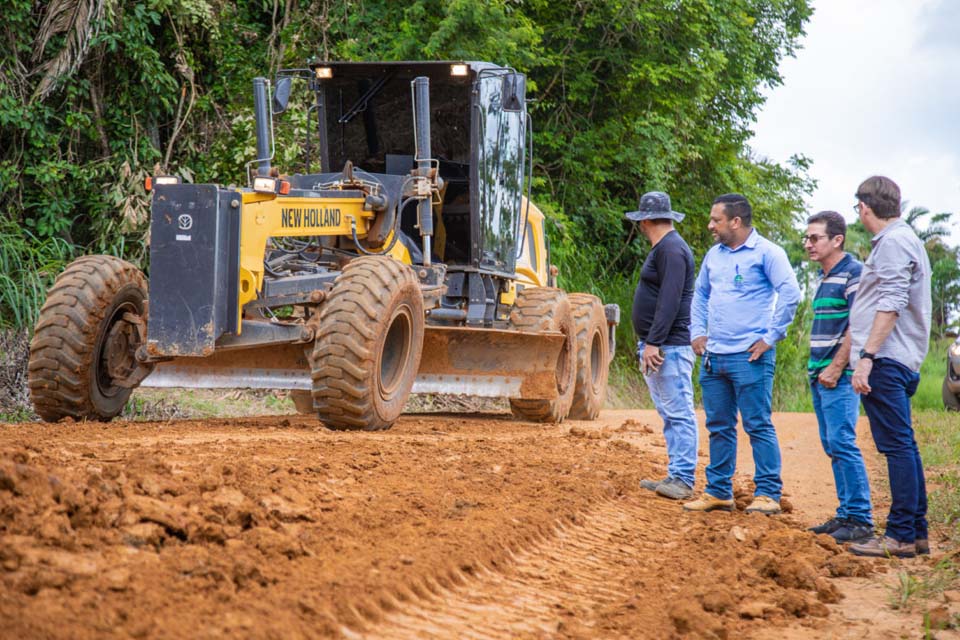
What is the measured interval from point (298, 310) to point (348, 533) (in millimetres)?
6383

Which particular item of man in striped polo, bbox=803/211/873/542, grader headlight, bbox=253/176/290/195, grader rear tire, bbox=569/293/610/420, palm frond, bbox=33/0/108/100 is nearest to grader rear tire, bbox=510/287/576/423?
grader rear tire, bbox=569/293/610/420

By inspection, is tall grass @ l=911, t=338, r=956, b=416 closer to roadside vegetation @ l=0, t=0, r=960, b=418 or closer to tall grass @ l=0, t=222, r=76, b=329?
roadside vegetation @ l=0, t=0, r=960, b=418

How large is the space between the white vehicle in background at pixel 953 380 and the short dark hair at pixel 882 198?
1114cm

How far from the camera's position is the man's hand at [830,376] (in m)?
6.00

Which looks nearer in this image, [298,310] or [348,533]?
[348,533]

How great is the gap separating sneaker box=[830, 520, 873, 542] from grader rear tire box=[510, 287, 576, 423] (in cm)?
515

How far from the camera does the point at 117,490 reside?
13.5 feet

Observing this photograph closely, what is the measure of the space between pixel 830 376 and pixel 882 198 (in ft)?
3.32

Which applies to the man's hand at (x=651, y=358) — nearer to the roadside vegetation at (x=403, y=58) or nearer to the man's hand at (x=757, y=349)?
the man's hand at (x=757, y=349)

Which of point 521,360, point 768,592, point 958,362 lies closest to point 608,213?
point 958,362

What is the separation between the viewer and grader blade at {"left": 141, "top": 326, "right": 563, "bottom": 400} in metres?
8.70

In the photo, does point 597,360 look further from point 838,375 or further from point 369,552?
point 369,552

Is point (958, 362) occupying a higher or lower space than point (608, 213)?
lower

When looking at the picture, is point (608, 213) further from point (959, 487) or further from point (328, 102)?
point (959, 487)
